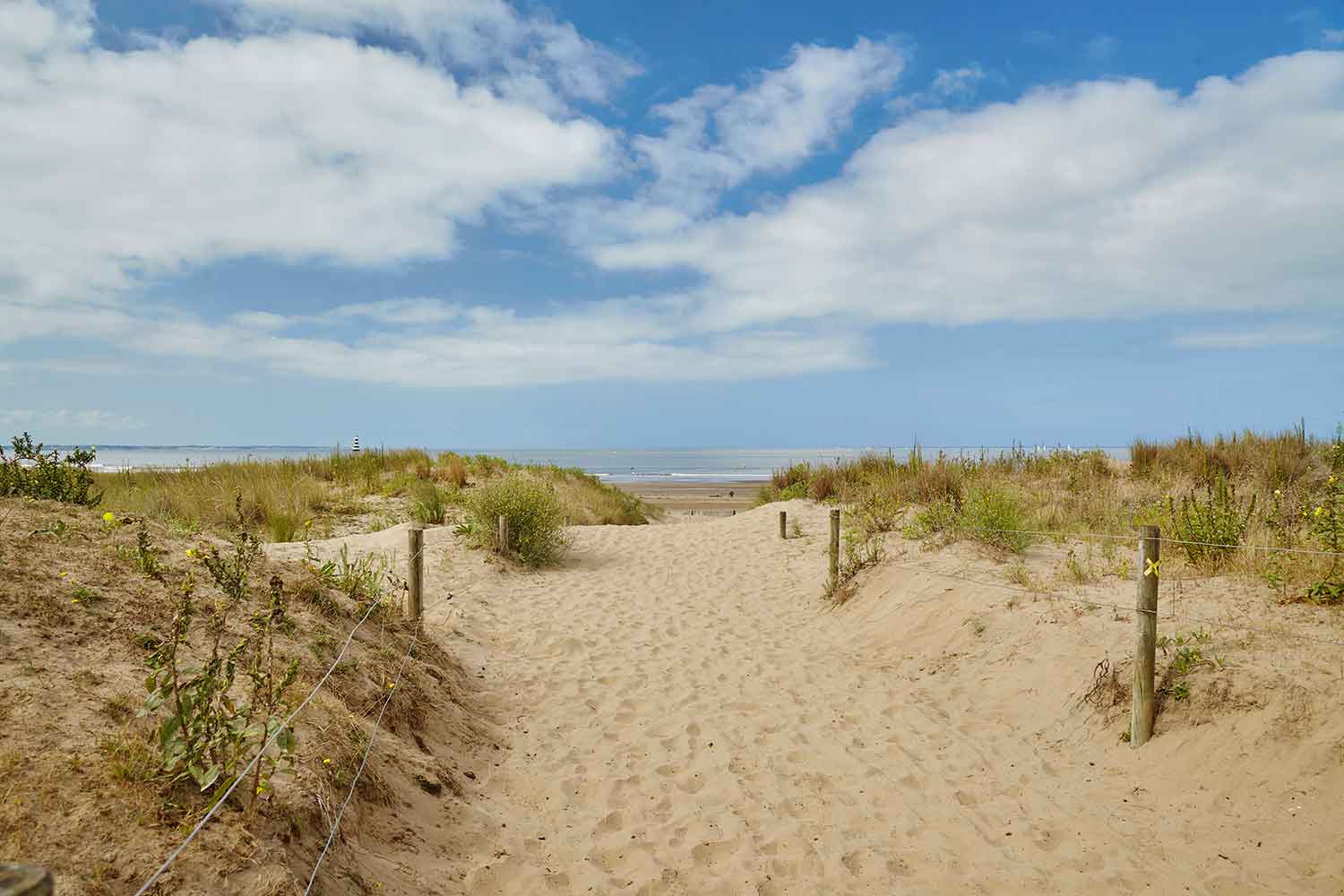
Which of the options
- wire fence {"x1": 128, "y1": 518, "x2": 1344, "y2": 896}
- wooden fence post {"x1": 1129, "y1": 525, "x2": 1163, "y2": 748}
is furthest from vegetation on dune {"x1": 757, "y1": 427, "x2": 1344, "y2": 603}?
wooden fence post {"x1": 1129, "y1": 525, "x2": 1163, "y2": 748}

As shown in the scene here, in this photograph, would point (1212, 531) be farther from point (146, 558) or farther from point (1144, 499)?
point (146, 558)

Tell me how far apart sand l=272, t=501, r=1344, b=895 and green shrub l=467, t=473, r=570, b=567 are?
9.62ft

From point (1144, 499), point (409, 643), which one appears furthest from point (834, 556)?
point (1144, 499)

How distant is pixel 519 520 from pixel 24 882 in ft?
34.9

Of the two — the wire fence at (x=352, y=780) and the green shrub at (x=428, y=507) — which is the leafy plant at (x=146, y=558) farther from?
the green shrub at (x=428, y=507)

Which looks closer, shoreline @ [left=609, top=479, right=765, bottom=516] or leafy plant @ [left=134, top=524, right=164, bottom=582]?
leafy plant @ [left=134, top=524, right=164, bottom=582]

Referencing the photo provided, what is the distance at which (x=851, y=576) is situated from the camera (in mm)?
10000

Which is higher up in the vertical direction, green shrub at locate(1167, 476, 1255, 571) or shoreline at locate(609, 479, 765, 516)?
green shrub at locate(1167, 476, 1255, 571)

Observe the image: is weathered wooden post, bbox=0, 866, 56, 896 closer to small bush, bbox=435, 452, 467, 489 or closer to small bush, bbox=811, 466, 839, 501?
small bush, bbox=435, 452, 467, 489

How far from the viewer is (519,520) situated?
11844mm

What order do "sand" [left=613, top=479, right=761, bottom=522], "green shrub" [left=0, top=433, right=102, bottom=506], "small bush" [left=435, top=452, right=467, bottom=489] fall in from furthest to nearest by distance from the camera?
"sand" [left=613, top=479, right=761, bottom=522]
"small bush" [left=435, top=452, right=467, bottom=489]
"green shrub" [left=0, top=433, right=102, bottom=506]

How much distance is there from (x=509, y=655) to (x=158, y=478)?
38.2ft

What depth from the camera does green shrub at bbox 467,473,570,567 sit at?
11773 millimetres

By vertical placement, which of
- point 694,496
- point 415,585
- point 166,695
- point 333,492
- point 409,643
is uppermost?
point 333,492
